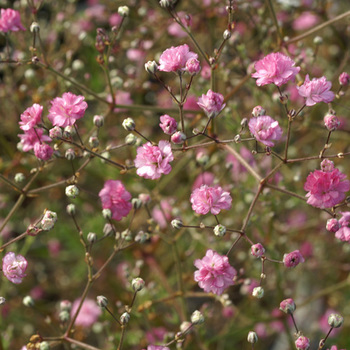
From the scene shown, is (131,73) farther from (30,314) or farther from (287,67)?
(30,314)

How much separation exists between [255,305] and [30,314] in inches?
71.6

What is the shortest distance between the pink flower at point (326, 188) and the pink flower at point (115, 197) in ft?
2.53

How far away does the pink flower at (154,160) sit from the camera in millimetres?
1870

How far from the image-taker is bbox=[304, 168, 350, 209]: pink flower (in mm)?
1824

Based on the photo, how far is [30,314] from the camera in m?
4.05

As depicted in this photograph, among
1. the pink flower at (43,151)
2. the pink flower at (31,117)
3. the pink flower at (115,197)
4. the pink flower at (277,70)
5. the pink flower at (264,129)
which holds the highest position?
the pink flower at (277,70)

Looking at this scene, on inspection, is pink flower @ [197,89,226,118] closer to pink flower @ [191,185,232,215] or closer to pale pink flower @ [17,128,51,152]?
pink flower @ [191,185,232,215]

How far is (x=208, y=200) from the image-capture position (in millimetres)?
1840

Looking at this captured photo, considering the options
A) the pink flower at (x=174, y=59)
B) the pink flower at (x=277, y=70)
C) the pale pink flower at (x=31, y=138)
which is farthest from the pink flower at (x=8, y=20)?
the pink flower at (x=277, y=70)

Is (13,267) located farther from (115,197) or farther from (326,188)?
(326,188)

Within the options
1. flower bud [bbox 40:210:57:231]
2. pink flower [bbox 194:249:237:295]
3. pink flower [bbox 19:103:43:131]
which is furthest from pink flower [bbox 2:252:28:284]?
pink flower [bbox 194:249:237:295]

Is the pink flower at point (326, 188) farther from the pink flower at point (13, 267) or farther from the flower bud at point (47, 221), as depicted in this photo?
the pink flower at point (13, 267)

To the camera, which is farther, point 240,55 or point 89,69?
point 89,69

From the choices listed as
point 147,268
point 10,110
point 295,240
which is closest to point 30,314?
point 147,268
